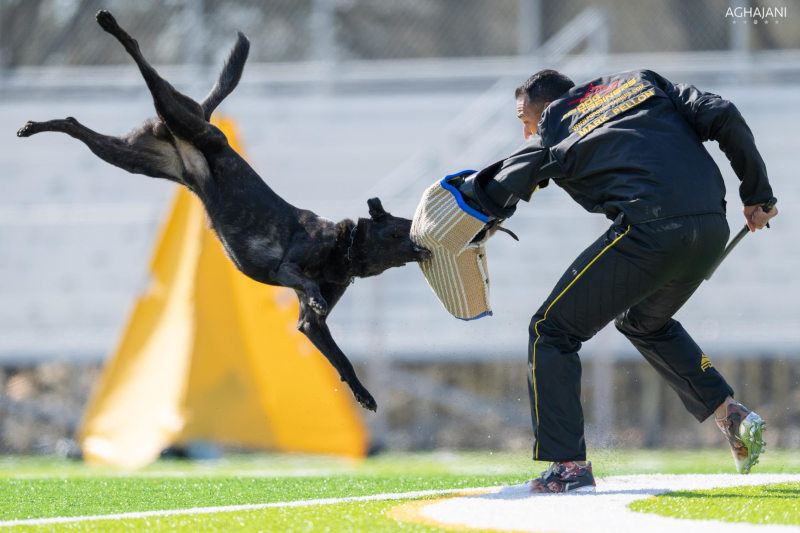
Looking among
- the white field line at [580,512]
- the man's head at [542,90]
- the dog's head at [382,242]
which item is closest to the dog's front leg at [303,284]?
the dog's head at [382,242]

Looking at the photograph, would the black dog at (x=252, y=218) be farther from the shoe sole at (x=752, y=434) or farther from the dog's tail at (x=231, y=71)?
the shoe sole at (x=752, y=434)

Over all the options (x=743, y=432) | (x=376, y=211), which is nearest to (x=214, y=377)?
(x=376, y=211)

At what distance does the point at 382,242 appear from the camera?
4.46 metres

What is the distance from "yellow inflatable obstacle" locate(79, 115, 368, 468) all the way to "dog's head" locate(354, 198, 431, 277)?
8.51 ft

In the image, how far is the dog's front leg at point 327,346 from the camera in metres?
4.48

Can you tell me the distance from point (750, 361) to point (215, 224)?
5329mm

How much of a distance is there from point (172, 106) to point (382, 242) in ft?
3.57

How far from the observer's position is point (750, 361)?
8.38m

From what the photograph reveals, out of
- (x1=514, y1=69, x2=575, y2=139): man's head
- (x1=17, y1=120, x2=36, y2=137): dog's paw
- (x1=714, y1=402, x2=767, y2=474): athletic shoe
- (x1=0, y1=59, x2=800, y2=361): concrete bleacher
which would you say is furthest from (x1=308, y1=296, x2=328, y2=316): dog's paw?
(x1=0, y1=59, x2=800, y2=361): concrete bleacher

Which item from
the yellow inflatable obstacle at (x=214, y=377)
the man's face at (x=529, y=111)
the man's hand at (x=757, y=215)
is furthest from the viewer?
the yellow inflatable obstacle at (x=214, y=377)

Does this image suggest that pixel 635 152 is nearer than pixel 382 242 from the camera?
Yes

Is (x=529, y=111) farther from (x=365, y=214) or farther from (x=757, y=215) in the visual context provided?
(x=365, y=214)

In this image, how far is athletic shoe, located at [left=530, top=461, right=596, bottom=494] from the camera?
12.4 feet

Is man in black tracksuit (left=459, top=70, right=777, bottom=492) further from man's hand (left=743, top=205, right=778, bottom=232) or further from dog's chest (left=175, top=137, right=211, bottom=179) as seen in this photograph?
dog's chest (left=175, top=137, right=211, bottom=179)
